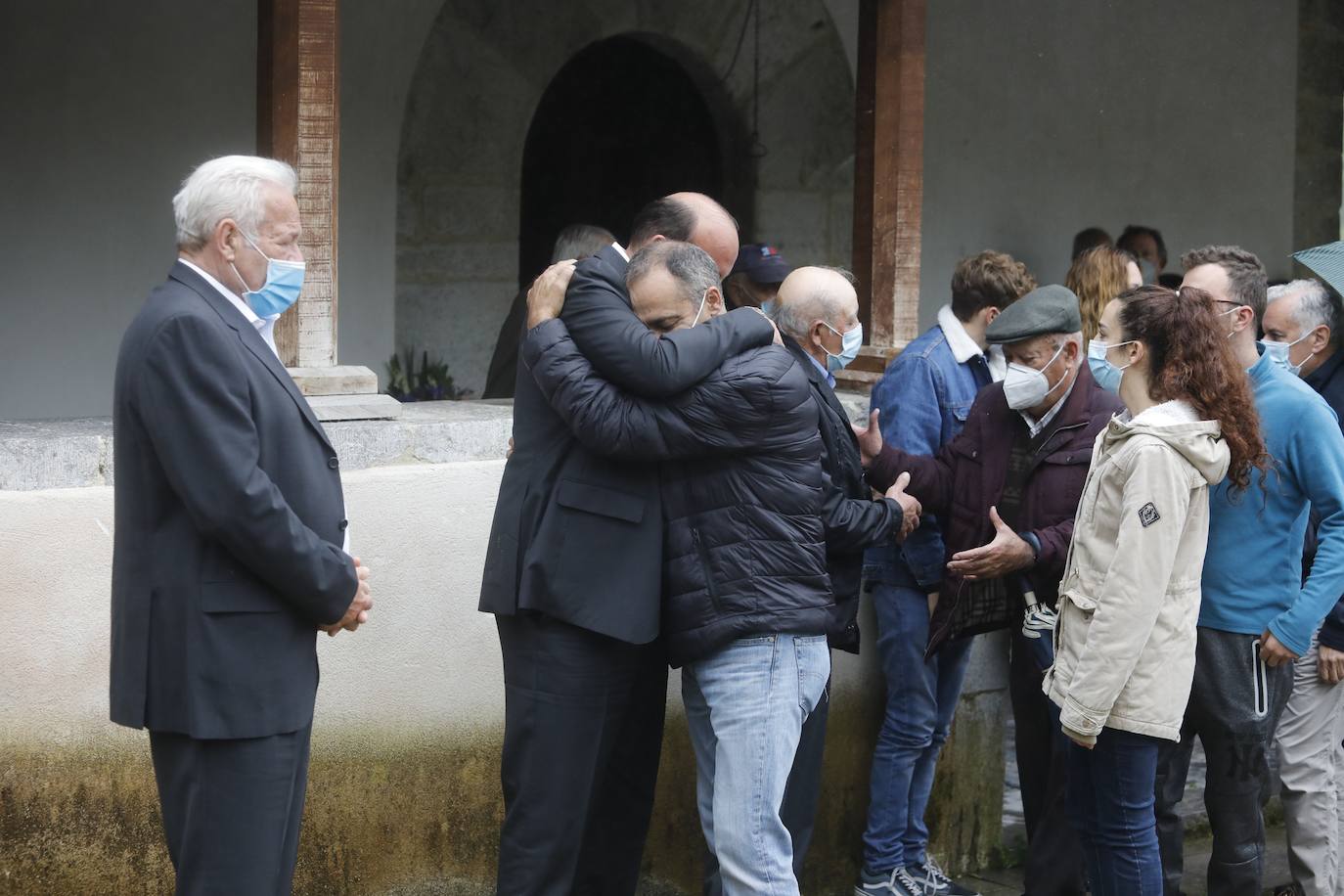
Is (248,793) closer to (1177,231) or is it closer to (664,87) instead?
(664,87)

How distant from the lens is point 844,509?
3.86m

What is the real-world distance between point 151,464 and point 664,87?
5.20 m

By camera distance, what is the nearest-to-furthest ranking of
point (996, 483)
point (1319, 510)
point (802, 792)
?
point (802, 792)
point (1319, 510)
point (996, 483)

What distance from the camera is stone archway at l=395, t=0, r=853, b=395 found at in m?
6.83

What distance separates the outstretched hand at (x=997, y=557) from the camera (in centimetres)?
415

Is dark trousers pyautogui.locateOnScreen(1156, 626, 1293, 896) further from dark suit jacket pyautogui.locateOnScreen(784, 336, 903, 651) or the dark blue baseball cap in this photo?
the dark blue baseball cap

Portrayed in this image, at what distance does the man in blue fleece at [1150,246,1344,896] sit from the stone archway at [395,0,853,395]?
12.4 feet

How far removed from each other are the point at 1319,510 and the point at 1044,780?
3.50 feet

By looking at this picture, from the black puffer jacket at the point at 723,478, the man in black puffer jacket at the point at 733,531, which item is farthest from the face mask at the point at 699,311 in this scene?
the black puffer jacket at the point at 723,478

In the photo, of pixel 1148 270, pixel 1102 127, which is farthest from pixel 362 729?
pixel 1102 127

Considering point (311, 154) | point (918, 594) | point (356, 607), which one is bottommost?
point (918, 594)

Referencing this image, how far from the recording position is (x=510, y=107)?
698 centimetres

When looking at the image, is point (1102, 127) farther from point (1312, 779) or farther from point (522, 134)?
point (1312, 779)

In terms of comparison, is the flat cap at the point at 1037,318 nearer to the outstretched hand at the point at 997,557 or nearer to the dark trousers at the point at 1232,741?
the outstretched hand at the point at 997,557
